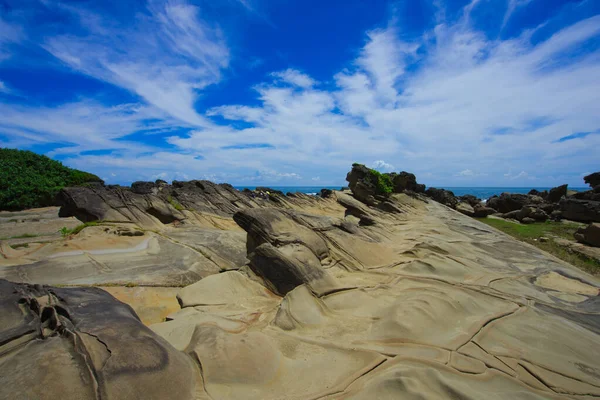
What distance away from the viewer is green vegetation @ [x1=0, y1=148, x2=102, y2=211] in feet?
61.3

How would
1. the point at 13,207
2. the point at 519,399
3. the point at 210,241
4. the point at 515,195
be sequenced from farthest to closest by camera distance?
the point at 515,195
the point at 13,207
the point at 210,241
the point at 519,399

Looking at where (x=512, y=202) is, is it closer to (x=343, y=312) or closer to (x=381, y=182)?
(x=381, y=182)

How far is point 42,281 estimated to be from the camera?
604 cm

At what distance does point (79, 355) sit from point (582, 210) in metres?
28.9

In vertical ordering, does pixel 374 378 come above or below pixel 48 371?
below

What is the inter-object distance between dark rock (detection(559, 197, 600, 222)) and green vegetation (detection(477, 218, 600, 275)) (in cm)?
221

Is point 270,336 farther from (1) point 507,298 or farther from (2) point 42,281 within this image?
(2) point 42,281

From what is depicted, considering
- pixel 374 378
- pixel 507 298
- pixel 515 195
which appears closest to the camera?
pixel 374 378

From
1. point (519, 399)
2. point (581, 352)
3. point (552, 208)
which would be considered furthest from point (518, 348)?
point (552, 208)

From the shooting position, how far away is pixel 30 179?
20.3 m

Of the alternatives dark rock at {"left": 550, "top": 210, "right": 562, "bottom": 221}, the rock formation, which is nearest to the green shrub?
dark rock at {"left": 550, "top": 210, "right": 562, "bottom": 221}

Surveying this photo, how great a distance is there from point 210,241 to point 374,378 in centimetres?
758

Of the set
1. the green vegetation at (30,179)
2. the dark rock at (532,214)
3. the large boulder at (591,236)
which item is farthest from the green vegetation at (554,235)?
the green vegetation at (30,179)

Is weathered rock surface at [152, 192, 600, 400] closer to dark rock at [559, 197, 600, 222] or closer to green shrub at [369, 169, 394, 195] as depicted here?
green shrub at [369, 169, 394, 195]
